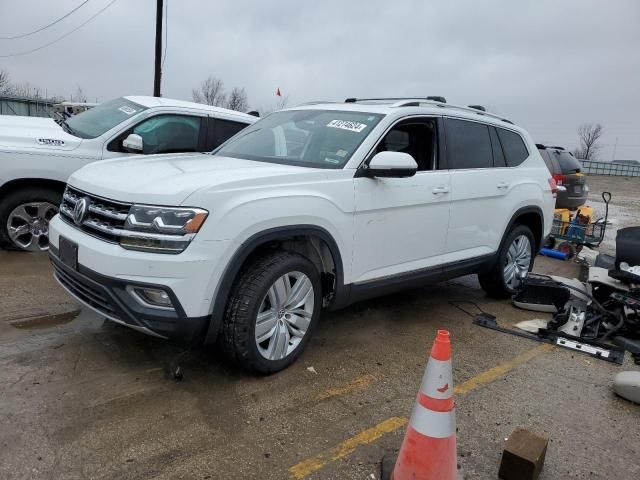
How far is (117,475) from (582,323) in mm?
4097

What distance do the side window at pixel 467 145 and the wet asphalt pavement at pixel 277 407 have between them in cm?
159

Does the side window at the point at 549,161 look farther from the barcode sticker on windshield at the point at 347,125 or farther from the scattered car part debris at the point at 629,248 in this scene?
the barcode sticker on windshield at the point at 347,125

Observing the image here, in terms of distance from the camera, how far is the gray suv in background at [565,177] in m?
9.80

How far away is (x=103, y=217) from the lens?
126 inches

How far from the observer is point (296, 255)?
3496 mm

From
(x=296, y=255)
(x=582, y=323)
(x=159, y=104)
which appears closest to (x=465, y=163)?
(x=582, y=323)

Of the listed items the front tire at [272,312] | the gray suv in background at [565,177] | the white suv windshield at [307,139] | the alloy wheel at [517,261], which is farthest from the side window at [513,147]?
the gray suv in background at [565,177]

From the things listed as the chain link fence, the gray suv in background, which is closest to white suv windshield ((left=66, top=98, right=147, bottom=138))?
the gray suv in background

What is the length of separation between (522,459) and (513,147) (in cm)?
379

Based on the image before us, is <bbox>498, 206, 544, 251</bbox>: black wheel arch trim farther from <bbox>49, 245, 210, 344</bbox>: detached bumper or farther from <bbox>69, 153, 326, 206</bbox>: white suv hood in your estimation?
<bbox>49, 245, 210, 344</bbox>: detached bumper

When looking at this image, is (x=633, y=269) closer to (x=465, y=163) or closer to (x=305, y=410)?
(x=465, y=163)

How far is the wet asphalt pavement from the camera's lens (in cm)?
264

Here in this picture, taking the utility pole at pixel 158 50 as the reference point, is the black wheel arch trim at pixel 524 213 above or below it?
below

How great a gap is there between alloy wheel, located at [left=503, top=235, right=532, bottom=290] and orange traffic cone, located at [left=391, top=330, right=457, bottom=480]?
11.2 ft
